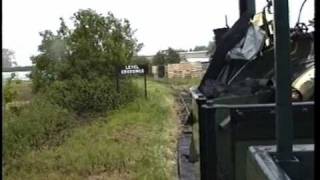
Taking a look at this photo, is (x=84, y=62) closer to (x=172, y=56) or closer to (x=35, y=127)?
(x=35, y=127)

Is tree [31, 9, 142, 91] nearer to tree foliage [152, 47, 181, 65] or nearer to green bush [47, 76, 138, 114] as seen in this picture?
green bush [47, 76, 138, 114]

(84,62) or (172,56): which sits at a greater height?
(84,62)

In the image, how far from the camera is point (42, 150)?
11.1 meters

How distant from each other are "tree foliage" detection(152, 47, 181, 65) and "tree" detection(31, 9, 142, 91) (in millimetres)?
36515

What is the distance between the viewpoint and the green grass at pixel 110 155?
338 inches

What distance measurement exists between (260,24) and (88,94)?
13939 millimetres

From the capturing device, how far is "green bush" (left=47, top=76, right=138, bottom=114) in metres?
18.2

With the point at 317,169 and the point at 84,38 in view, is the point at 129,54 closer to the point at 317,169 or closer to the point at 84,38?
the point at 84,38

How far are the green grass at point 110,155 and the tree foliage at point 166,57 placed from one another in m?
43.5

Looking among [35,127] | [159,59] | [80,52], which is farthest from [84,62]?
[159,59]

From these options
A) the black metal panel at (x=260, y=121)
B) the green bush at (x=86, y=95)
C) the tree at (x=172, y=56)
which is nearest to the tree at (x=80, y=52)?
the green bush at (x=86, y=95)

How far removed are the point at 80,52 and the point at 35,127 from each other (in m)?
7.61

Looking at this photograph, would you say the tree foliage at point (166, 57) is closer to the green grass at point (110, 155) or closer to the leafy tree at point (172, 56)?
the leafy tree at point (172, 56)

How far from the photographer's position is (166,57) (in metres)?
60.7
